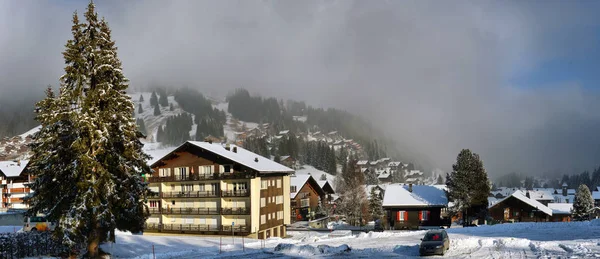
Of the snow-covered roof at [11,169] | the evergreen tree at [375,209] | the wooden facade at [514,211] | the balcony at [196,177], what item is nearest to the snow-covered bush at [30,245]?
the balcony at [196,177]

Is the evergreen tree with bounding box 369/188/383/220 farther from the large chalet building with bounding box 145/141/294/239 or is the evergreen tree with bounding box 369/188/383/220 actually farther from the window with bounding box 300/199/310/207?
the large chalet building with bounding box 145/141/294/239

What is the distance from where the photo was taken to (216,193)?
64375mm

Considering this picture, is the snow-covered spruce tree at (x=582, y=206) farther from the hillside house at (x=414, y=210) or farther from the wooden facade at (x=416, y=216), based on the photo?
the wooden facade at (x=416, y=216)

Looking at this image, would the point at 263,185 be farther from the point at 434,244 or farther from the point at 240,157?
the point at 434,244

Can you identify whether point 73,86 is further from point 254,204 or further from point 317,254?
point 254,204

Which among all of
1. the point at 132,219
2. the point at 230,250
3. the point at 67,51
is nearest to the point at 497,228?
the point at 230,250

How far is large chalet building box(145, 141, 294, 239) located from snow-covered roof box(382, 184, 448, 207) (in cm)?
1811

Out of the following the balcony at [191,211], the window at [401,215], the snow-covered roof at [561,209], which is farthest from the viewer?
the snow-covered roof at [561,209]

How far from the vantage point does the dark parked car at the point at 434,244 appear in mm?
31281

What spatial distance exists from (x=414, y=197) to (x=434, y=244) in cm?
4468

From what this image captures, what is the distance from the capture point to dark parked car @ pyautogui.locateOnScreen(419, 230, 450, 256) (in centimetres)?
3128

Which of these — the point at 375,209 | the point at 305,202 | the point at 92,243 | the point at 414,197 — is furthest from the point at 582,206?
the point at 92,243

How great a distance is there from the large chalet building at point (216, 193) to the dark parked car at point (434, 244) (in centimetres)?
3220

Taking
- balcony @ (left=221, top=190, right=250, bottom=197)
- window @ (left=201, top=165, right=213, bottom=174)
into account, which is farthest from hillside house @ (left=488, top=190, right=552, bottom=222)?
window @ (left=201, top=165, right=213, bottom=174)
